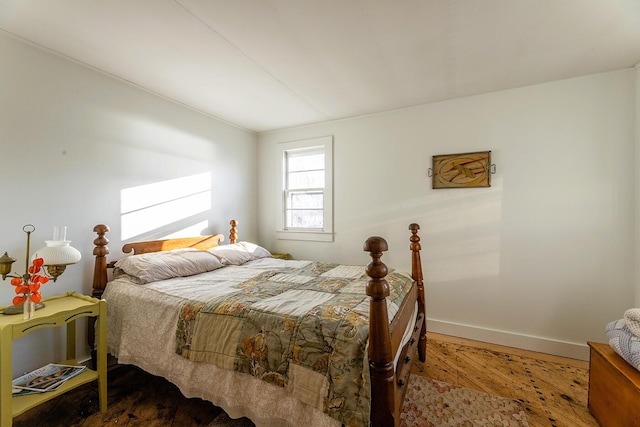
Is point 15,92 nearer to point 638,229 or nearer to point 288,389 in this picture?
point 288,389

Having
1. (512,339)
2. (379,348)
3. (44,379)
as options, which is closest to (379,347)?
(379,348)

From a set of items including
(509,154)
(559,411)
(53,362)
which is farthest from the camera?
(509,154)

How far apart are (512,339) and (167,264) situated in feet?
10.7

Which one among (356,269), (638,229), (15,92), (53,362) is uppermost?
(15,92)

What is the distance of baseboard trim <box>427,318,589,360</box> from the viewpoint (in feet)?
8.29

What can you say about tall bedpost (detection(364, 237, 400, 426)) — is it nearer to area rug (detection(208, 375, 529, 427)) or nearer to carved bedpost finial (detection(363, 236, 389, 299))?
carved bedpost finial (detection(363, 236, 389, 299))

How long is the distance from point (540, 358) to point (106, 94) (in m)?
4.44

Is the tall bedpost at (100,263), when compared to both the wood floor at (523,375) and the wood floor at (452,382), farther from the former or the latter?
the wood floor at (523,375)

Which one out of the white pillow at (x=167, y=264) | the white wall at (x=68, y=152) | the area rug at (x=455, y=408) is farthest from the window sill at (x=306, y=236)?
the area rug at (x=455, y=408)

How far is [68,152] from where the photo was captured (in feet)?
7.12

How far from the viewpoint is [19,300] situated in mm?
1562

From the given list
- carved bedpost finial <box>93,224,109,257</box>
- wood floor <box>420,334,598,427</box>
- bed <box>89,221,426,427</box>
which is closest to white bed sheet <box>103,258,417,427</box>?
bed <box>89,221,426,427</box>

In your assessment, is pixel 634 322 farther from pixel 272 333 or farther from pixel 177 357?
pixel 177 357

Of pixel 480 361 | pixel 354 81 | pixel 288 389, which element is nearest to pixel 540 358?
pixel 480 361
